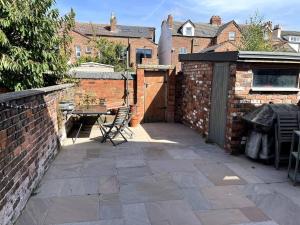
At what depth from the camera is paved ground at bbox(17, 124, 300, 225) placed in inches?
137

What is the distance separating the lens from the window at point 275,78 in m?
5.94

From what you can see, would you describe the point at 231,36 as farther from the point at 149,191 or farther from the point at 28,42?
the point at 149,191

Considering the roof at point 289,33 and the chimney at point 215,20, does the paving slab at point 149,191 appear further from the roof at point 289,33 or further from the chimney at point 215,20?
→ the roof at point 289,33

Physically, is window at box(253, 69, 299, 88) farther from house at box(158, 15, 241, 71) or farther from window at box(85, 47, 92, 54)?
window at box(85, 47, 92, 54)

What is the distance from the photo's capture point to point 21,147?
3.61m

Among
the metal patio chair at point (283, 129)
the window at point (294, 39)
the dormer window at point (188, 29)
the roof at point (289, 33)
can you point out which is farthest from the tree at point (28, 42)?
the roof at point (289, 33)

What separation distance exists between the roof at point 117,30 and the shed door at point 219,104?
3074cm

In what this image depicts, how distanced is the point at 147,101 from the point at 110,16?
100 feet

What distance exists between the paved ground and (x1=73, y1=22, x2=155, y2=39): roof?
31801mm

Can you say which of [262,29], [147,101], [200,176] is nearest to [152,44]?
[262,29]

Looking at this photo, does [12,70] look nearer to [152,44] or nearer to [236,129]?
[236,129]

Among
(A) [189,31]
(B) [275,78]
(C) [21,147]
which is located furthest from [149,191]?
(A) [189,31]

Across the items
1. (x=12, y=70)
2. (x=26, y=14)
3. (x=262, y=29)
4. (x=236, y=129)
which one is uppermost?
(x=262, y=29)

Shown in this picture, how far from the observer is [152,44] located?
3294cm
